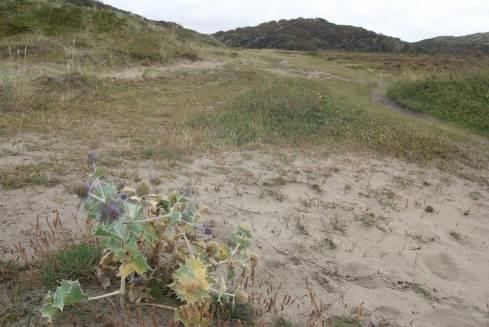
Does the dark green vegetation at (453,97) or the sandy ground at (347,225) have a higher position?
the dark green vegetation at (453,97)


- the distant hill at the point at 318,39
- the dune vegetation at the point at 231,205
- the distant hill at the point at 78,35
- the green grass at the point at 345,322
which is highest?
the distant hill at the point at 318,39

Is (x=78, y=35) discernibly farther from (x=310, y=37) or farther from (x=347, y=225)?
(x=310, y=37)

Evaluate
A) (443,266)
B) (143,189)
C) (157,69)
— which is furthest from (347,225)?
(157,69)

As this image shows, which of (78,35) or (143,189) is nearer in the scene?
(143,189)

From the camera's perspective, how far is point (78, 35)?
1438 centimetres

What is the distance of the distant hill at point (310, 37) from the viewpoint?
68.4m

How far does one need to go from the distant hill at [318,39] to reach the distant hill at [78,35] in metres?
48.7

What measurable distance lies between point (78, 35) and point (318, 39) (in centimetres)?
6502

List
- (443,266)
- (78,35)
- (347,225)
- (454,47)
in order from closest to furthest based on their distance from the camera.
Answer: (443,266) < (347,225) < (78,35) < (454,47)

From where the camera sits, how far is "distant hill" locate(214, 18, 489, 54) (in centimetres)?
6712

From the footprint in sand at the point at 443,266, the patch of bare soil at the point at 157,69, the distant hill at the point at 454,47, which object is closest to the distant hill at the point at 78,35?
the patch of bare soil at the point at 157,69

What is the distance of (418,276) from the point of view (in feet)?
11.4

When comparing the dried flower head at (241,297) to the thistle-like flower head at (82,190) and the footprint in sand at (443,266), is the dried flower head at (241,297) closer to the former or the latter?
the thistle-like flower head at (82,190)

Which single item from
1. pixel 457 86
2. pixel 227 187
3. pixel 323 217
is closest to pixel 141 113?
pixel 227 187
